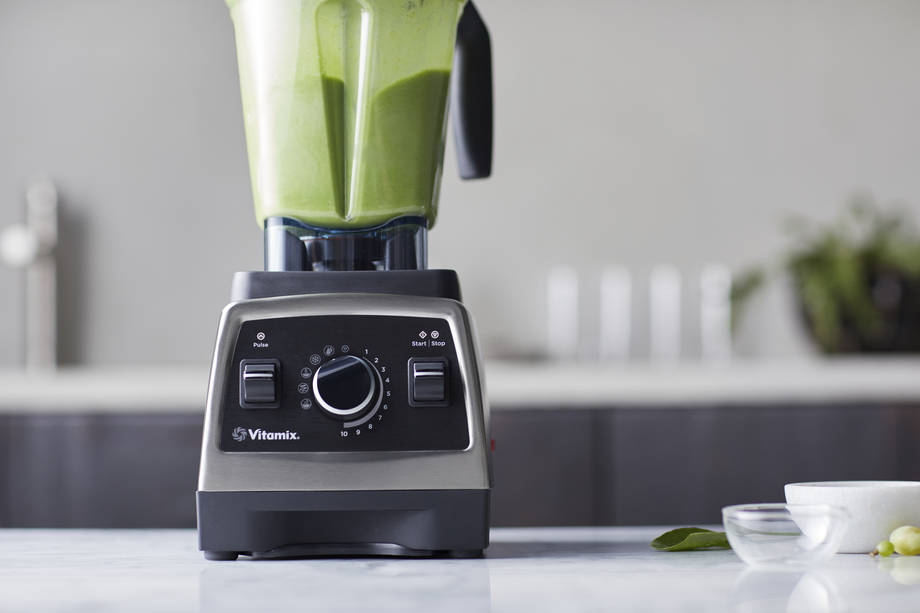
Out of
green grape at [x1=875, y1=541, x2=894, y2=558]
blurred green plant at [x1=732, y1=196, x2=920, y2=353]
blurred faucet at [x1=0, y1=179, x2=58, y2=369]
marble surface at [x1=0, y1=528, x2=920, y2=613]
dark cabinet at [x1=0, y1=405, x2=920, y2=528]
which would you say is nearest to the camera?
marble surface at [x1=0, y1=528, x2=920, y2=613]

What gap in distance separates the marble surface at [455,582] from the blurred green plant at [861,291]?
1626 mm

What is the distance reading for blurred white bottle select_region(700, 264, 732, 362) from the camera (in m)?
2.40

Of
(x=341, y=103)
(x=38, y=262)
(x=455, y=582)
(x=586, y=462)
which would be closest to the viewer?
(x=455, y=582)

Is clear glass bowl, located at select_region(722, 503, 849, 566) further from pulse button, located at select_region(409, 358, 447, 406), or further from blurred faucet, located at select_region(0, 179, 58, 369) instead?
blurred faucet, located at select_region(0, 179, 58, 369)

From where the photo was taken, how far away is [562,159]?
244cm

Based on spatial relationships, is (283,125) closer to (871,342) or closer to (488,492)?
(488,492)

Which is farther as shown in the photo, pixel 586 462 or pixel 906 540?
pixel 586 462

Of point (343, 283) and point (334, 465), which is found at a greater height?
point (343, 283)

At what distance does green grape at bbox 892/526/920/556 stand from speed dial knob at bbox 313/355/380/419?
322mm

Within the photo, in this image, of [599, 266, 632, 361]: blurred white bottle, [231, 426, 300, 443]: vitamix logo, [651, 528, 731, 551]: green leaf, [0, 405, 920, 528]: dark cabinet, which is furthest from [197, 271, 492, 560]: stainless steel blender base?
[599, 266, 632, 361]: blurred white bottle

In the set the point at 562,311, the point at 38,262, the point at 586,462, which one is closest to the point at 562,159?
the point at 562,311

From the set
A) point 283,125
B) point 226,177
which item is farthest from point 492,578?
point 226,177

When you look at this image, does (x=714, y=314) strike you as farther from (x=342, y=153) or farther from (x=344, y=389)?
(x=344, y=389)

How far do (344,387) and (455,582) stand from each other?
15 centimetres
